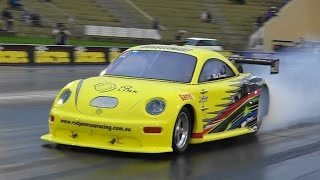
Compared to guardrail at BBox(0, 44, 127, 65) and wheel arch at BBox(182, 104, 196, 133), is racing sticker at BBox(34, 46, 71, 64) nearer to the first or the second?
guardrail at BBox(0, 44, 127, 65)

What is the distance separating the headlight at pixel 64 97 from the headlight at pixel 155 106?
1.01 metres

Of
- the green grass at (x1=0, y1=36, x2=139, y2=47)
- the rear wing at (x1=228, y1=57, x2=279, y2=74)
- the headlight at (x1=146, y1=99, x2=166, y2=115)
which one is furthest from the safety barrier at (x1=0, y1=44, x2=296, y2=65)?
the headlight at (x1=146, y1=99, x2=166, y2=115)

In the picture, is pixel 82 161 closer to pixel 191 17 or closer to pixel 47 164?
pixel 47 164

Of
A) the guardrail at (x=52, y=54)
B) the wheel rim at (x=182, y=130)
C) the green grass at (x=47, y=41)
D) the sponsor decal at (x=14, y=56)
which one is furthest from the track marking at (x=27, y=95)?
the green grass at (x=47, y=41)

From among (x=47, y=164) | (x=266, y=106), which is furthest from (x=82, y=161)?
(x=266, y=106)

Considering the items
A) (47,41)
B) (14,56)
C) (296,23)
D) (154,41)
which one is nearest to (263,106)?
(14,56)

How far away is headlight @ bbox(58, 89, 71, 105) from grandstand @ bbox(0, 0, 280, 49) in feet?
92.1

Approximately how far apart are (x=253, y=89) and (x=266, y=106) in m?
1.21

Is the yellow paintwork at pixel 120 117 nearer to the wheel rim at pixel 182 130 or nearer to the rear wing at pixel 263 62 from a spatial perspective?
the wheel rim at pixel 182 130

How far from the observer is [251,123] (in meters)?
9.70

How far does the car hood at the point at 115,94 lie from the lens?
300 inches

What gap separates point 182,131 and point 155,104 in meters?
0.59

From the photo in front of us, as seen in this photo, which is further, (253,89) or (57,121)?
(253,89)

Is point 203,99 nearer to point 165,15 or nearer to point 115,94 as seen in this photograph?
point 115,94
